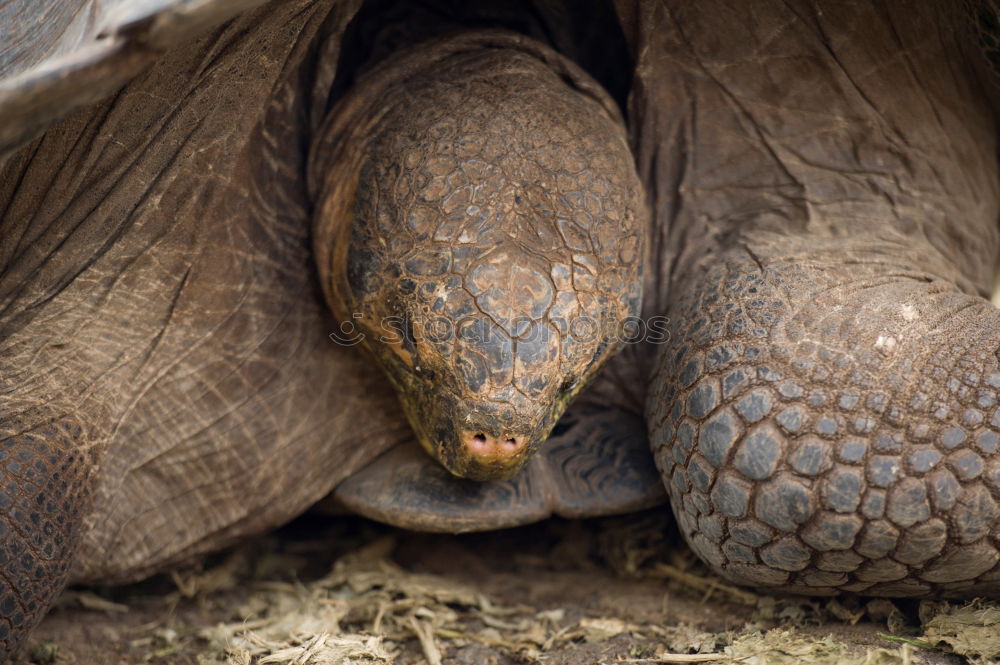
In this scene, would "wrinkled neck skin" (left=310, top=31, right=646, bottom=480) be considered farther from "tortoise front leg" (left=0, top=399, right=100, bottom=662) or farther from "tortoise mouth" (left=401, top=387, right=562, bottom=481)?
"tortoise front leg" (left=0, top=399, right=100, bottom=662)

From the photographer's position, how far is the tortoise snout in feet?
5.81

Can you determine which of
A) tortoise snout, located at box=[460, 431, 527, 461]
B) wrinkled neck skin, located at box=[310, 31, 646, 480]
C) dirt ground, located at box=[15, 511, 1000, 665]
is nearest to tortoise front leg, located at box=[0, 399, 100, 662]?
dirt ground, located at box=[15, 511, 1000, 665]

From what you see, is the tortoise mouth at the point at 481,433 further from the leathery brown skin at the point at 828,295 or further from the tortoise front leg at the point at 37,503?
the tortoise front leg at the point at 37,503

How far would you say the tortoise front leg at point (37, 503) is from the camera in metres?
1.82

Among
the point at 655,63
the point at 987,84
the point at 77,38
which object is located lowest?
the point at 987,84

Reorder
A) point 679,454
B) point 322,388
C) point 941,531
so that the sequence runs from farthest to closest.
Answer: point 322,388 < point 679,454 < point 941,531

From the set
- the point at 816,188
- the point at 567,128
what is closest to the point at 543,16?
the point at 567,128

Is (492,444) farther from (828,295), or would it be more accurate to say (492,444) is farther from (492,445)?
(828,295)

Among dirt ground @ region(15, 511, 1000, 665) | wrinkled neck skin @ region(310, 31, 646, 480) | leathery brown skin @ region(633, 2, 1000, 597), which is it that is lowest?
dirt ground @ region(15, 511, 1000, 665)

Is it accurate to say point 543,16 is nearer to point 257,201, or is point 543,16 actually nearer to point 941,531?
point 257,201

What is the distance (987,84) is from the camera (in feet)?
7.31

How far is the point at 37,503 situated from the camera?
187 cm

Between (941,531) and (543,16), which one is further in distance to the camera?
(543,16)

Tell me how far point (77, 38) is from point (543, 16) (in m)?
1.18
